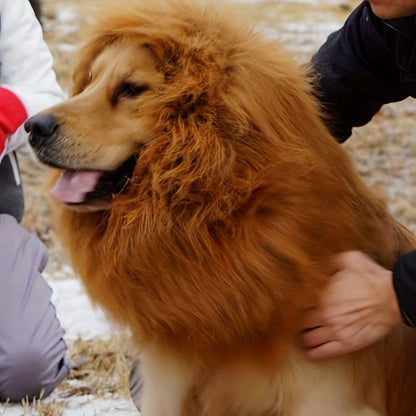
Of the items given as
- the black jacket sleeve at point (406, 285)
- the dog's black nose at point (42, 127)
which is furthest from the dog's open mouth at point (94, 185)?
the black jacket sleeve at point (406, 285)

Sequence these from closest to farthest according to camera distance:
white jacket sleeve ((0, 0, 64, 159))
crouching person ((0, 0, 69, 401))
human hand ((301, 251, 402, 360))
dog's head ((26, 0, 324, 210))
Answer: dog's head ((26, 0, 324, 210)) → human hand ((301, 251, 402, 360)) → crouching person ((0, 0, 69, 401)) → white jacket sleeve ((0, 0, 64, 159))

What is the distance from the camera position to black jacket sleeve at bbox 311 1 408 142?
2807 mm

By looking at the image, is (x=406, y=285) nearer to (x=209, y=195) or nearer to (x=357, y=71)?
(x=209, y=195)

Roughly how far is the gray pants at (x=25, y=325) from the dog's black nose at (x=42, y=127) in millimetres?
1486

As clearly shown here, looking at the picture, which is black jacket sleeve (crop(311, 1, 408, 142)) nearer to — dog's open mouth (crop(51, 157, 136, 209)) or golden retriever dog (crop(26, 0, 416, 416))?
golden retriever dog (crop(26, 0, 416, 416))

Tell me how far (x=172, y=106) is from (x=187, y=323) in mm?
566

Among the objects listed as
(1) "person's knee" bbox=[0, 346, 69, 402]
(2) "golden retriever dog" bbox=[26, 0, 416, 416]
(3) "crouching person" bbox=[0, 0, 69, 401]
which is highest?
(2) "golden retriever dog" bbox=[26, 0, 416, 416]

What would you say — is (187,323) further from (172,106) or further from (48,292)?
(48,292)

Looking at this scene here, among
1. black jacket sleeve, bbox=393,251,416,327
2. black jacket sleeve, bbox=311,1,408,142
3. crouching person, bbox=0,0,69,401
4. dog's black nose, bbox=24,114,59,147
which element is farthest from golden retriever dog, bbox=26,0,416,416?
crouching person, bbox=0,0,69,401

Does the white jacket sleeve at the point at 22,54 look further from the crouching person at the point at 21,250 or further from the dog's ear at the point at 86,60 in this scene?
the dog's ear at the point at 86,60

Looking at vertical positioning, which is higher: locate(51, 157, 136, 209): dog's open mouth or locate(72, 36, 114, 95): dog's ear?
locate(72, 36, 114, 95): dog's ear

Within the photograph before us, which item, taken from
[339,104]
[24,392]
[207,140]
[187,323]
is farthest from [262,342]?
[24,392]

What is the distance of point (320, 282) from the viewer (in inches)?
88.0

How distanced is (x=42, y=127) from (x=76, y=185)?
18 centimetres
